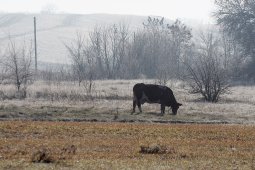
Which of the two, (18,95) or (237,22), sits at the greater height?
(237,22)

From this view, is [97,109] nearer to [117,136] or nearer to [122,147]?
[117,136]

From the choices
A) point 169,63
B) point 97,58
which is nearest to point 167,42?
point 169,63

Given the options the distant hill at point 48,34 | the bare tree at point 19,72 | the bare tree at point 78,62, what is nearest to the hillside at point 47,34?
the distant hill at point 48,34

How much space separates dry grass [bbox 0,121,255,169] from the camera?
47.6ft

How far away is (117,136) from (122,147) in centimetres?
352

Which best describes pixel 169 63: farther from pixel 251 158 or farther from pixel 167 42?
pixel 251 158

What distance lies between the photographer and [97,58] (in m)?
91.8

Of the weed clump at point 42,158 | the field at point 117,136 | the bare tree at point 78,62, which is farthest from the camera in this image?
the bare tree at point 78,62

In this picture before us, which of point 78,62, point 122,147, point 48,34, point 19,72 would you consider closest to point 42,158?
point 122,147

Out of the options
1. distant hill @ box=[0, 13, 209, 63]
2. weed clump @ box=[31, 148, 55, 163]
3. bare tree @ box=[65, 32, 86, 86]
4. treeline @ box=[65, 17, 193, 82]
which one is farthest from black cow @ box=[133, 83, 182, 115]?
distant hill @ box=[0, 13, 209, 63]

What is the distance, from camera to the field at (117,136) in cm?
1485

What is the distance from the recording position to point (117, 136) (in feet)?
70.6

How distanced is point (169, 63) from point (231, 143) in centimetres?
7516

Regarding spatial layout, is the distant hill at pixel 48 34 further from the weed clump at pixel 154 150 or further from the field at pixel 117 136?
the weed clump at pixel 154 150
